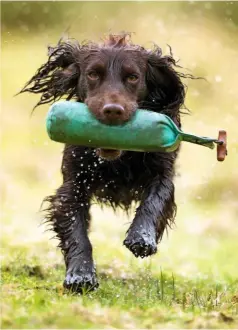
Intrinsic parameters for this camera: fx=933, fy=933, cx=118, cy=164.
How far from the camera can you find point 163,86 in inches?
251

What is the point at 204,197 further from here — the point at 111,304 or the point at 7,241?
the point at 111,304

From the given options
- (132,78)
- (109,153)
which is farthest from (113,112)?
(132,78)

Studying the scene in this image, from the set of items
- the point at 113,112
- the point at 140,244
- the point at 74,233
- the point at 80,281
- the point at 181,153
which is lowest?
the point at 80,281

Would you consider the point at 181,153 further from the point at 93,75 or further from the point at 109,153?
the point at 109,153

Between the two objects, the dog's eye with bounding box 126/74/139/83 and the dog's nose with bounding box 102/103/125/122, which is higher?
the dog's eye with bounding box 126/74/139/83

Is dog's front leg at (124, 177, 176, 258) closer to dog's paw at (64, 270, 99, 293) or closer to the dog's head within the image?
dog's paw at (64, 270, 99, 293)

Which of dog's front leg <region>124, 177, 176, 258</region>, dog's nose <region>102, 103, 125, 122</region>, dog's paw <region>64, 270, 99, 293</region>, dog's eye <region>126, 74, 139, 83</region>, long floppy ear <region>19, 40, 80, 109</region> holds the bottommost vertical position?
dog's paw <region>64, 270, 99, 293</region>

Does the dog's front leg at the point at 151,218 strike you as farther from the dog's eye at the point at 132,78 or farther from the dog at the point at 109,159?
the dog's eye at the point at 132,78

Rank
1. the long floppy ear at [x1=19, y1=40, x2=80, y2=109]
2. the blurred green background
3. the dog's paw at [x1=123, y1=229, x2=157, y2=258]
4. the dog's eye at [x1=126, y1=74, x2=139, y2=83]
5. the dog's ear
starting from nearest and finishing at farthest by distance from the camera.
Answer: the dog's paw at [x1=123, y1=229, x2=157, y2=258]
the dog's eye at [x1=126, y1=74, x2=139, y2=83]
the dog's ear
the long floppy ear at [x1=19, y1=40, x2=80, y2=109]
the blurred green background

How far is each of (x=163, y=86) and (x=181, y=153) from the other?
209 inches

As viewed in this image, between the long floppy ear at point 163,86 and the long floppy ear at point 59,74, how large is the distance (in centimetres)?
50

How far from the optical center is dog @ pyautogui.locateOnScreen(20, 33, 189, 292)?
5672 millimetres

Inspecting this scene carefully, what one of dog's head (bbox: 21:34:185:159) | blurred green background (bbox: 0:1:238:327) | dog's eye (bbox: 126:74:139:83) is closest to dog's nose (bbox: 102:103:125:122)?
dog's head (bbox: 21:34:185:159)

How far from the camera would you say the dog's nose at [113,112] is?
5.34 m
